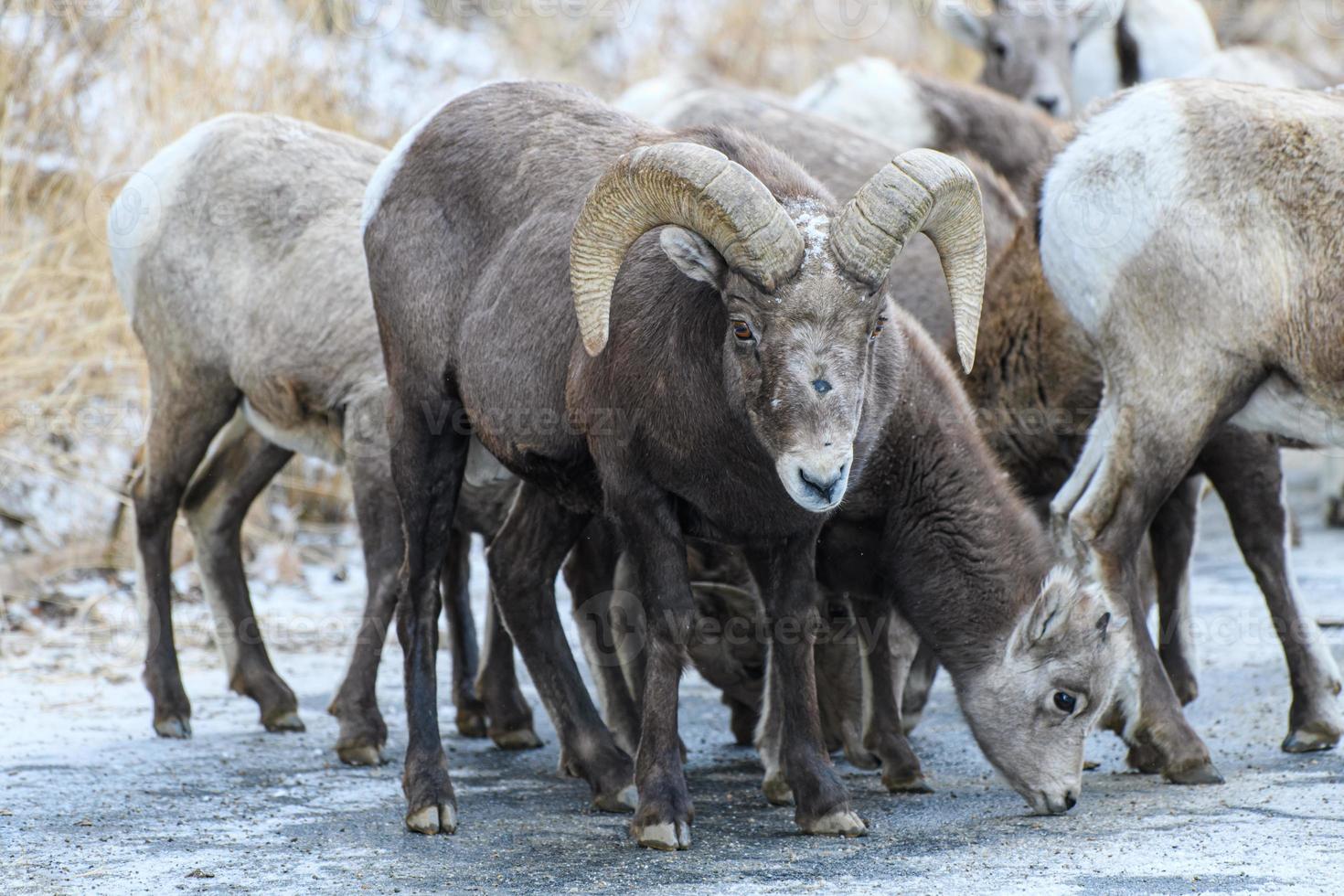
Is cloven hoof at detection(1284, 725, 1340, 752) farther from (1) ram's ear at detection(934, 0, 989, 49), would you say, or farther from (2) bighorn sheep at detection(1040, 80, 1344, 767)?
(1) ram's ear at detection(934, 0, 989, 49)

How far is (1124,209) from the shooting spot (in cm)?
555

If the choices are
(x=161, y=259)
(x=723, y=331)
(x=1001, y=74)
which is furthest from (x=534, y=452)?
(x=1001, y=74)

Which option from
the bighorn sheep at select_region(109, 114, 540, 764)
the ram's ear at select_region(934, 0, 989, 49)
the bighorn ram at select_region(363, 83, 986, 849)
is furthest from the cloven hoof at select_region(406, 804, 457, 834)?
the ram's ear at select_region(934, 0, 989, 49)

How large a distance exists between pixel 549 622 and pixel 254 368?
5.86 ft

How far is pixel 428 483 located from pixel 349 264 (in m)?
1.62

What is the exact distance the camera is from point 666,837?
14.8ft

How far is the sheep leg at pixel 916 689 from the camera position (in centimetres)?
614

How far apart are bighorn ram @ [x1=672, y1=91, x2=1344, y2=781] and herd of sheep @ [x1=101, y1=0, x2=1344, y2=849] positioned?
0.01m

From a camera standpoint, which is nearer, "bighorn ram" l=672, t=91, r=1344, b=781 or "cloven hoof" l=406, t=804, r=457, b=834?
"cloven hoof" l=406, t=804, r=457, b=834

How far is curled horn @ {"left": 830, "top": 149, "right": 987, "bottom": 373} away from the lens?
4.36 meters

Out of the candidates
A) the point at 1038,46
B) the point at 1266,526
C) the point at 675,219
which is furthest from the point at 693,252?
the point at 1038,46

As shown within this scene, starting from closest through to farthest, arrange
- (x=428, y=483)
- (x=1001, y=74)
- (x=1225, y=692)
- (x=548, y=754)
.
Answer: (x=428, y=483) < (x=548, y=754) < (x=1225, y=692) < (x=1001, y=74)

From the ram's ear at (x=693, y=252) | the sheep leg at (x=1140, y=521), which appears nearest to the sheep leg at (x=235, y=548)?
the ram's ear at (x=693, y=252)

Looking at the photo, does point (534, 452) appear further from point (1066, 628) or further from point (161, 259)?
point (161, 259)
